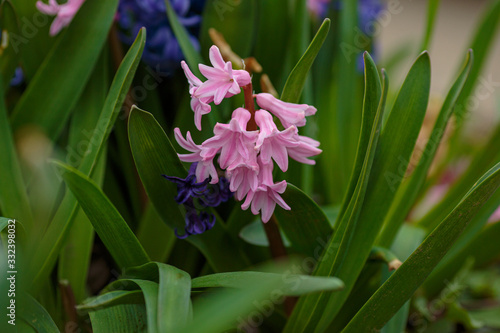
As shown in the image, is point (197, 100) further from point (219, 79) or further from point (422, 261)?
point (422, 261)

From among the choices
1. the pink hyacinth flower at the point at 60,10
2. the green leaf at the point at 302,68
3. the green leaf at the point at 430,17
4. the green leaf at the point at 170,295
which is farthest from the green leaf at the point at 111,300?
the green leaf at the point at 430,17

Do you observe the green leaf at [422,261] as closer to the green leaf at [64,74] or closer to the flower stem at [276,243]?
the flower stem at [276,243]

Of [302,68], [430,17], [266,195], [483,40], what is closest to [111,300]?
[266,195]

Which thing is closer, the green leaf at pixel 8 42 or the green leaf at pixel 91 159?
the green leaf at pixel 91 159

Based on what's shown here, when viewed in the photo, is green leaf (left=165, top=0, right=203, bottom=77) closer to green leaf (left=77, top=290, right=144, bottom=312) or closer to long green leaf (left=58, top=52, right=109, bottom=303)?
long green leaf (left=58, top=52, right=109, bottom=303)

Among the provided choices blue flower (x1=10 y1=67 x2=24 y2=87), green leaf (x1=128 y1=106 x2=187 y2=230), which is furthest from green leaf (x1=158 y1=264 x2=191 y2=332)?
blue flower (x1=10 y1=67 x2=24 y2=87)

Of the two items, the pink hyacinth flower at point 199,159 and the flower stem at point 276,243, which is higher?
the pink hyacinth flower at point 199,159
